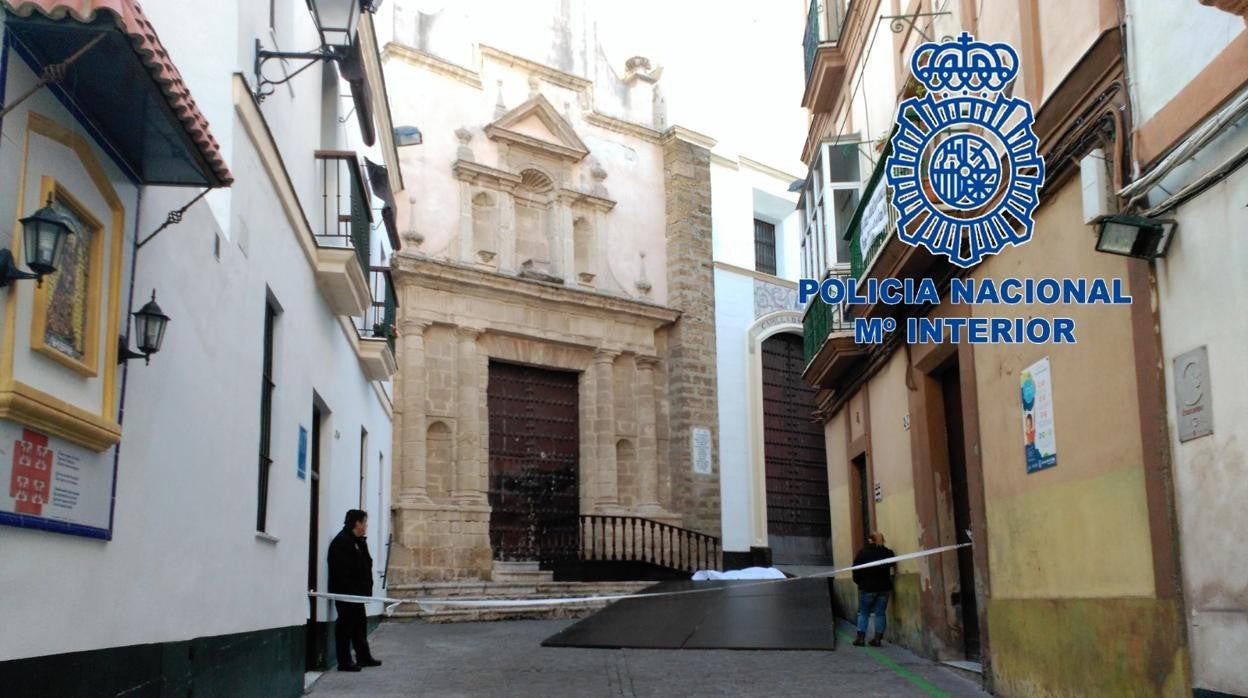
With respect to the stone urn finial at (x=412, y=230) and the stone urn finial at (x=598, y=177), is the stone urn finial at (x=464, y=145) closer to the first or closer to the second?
the stone urn finial at (x=412, y=230)

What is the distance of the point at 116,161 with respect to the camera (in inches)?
179

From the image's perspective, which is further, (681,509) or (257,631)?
(681,509)

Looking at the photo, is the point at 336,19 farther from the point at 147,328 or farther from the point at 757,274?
the point at 757,274

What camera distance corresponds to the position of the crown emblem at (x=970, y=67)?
8.36 meters

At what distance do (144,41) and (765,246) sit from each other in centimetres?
2268

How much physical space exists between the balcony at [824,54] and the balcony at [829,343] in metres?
2.66

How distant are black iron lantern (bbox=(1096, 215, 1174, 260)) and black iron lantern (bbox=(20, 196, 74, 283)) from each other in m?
4.48

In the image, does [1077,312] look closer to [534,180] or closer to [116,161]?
[116,161]

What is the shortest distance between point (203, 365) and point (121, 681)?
180 cm

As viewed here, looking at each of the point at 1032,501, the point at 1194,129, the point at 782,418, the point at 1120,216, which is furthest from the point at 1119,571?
the point at 782,418

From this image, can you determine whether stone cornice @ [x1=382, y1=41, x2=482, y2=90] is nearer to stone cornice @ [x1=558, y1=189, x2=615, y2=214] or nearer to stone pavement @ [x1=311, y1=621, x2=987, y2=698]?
stone cornice @ [x1=558, y1=189, x2=615, y2=214]

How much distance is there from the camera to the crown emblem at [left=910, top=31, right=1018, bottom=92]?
8.36m

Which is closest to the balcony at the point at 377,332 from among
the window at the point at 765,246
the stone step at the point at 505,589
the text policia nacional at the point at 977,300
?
the stone step at the point at 505,589

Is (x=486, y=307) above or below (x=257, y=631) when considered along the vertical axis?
above
